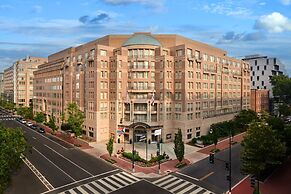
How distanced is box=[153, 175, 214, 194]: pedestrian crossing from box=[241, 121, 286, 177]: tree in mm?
7049

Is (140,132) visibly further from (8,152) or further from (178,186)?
(8,152)

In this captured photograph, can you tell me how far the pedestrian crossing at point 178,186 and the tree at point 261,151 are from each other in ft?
23.1

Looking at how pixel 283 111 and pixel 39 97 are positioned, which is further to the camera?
pixel 39 97

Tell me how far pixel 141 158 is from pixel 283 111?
3063 inches

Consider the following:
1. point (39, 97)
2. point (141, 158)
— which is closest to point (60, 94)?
point (39, 97)

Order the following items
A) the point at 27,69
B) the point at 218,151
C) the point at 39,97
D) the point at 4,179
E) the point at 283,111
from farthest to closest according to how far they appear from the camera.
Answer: the point at 27,69 < the point at 39,97 < the point at 283,111 < the point at 218,151 < the point at 4,179

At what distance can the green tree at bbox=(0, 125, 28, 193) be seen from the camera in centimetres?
2524

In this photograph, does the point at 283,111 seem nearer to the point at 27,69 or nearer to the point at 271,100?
the point at 271,100

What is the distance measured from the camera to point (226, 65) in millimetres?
90562

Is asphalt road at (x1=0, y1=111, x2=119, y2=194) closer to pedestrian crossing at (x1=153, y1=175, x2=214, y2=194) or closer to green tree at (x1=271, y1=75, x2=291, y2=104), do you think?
pedestrian crossing at (x1=153, y1=175, x2=214, y2=194)

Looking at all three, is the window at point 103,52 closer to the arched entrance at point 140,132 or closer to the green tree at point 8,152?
the arched entrance at point 140,132

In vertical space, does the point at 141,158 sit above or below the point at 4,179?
below

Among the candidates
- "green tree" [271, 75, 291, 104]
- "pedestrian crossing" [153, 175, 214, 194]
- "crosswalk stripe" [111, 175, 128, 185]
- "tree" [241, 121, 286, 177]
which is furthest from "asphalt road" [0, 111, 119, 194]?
"green tree" [271, 75, 291, 104]

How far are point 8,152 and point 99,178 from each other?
1842cm
